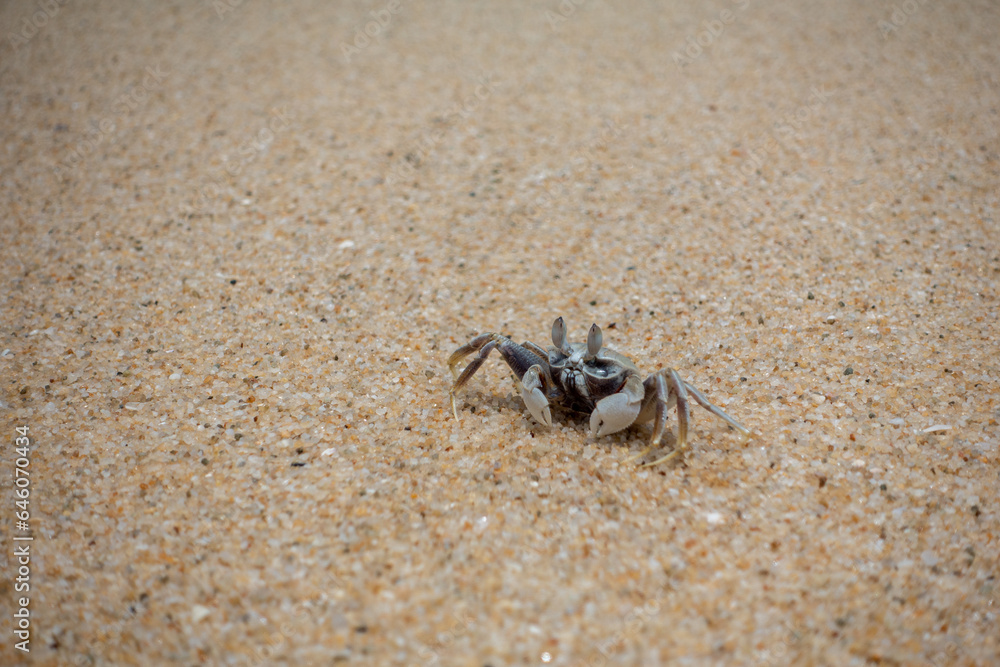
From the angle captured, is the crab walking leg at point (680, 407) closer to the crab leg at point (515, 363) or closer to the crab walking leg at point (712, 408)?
the crab walking leg at point (712, 408)

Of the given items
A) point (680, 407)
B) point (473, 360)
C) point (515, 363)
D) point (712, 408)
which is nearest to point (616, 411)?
point (680, 407)

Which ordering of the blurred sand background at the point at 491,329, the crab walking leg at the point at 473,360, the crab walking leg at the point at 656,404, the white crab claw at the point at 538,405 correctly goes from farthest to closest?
the crab walking leg at the point at 473,360 < the white crab claw at the point at 538,405 < the crab walking leg at the point at 656,404 < the blurred sand background at the point at 491,329

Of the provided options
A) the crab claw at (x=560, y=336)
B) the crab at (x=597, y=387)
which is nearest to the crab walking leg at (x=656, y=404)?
the crab at (x=597, y=387)

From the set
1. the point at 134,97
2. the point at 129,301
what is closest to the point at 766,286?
the point at 129,301

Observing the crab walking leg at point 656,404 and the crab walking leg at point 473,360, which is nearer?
the crab walking leg at point 656,404

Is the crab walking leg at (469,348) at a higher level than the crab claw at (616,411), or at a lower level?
lower
